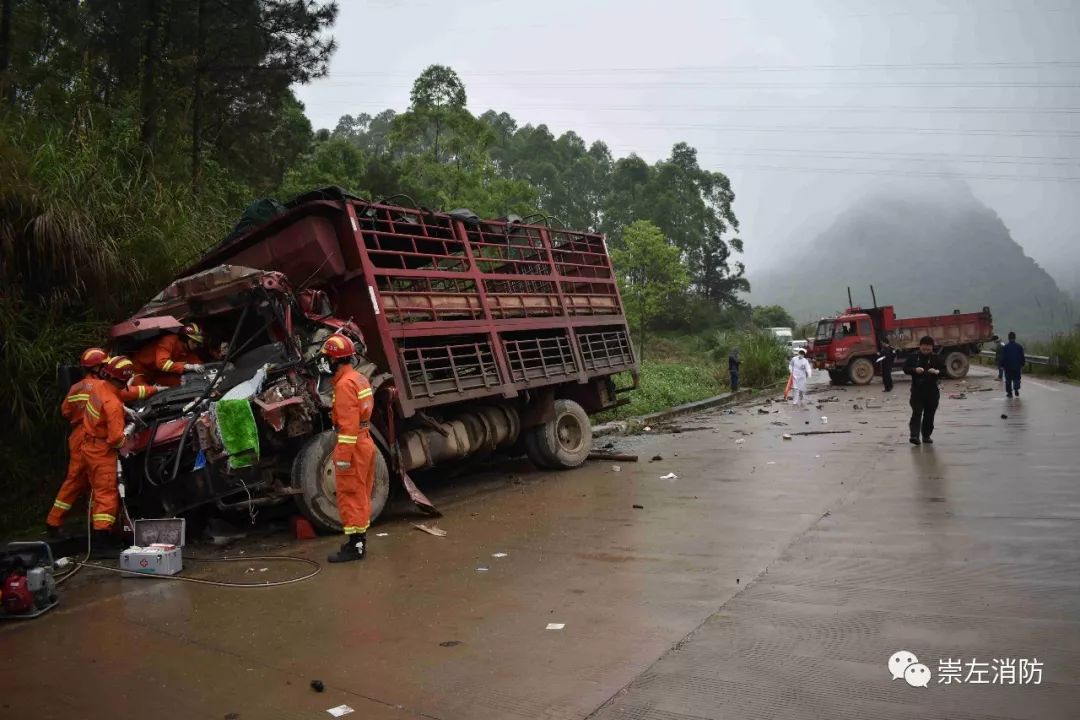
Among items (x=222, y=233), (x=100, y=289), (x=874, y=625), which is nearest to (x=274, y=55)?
(x=222, y=233)

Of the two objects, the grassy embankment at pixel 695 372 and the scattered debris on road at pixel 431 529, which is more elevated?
the scattered debris on road at pixel 431 529

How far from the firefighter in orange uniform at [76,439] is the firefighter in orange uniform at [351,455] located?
1.97 metres

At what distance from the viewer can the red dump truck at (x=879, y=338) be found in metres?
25.2

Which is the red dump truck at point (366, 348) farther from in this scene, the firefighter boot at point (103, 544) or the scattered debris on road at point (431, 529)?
the firefighter boot at point (103, 544)

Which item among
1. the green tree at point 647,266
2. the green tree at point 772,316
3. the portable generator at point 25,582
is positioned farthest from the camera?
the green tree at point 772,316

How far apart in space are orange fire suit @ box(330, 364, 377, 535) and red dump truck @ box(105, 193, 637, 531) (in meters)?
0.70

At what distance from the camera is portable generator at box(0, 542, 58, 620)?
4.74 meters

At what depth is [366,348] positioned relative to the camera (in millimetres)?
7543

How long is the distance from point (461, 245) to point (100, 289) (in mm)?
3783

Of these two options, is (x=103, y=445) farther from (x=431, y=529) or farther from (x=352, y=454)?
(x=431, y=529)

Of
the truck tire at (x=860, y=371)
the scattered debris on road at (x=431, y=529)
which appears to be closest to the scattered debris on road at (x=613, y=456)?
the scattered debris on road at (x=431, y=529)

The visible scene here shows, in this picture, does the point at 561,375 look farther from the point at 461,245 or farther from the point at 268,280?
the point at 268,280

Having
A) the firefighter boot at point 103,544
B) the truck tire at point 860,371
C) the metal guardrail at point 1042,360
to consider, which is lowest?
the metal guardrail at point 1042,360

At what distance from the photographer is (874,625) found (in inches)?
162
